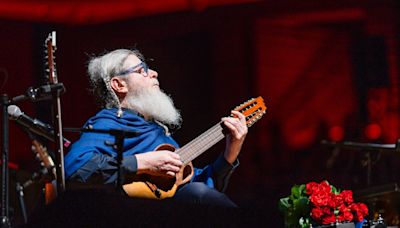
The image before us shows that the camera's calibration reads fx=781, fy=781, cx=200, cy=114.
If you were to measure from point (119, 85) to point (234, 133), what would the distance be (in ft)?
2.04

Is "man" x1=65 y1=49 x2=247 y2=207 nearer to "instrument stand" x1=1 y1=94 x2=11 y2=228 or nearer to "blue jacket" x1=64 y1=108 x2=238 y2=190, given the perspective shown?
"blue jacket" x1=64 y1=108 x2=238 y2=190

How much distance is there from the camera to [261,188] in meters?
6.68

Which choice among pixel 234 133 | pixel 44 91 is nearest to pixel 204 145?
pixel 234 133

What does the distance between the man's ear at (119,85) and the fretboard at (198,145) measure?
45cm

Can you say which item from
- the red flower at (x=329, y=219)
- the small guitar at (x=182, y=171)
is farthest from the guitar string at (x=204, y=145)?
the red flower at (x=329, y=219)

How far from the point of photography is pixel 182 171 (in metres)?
3.52

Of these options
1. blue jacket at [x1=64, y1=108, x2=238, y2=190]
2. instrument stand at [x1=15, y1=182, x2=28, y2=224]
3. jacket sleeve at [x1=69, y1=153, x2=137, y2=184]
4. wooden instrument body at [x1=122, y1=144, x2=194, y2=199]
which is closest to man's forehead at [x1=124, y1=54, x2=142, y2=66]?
blue jacket at [x1=64, y1=108, x2=238, y2=190]

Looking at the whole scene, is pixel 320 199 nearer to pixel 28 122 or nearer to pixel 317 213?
pixel 317 213

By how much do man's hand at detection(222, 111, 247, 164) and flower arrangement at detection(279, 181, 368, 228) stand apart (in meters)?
0.32

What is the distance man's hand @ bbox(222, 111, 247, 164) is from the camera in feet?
11.6

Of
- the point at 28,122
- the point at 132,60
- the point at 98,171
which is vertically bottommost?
the point at 98,171

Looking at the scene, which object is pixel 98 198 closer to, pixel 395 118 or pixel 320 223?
pixel 320 223

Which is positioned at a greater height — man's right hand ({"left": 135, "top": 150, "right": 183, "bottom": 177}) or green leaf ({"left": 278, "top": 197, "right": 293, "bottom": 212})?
man's right hand ({"left": 135, "top": 150, "right": 183, "bottom": 177})

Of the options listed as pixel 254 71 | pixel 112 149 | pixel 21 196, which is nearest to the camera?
pixel 112 149
